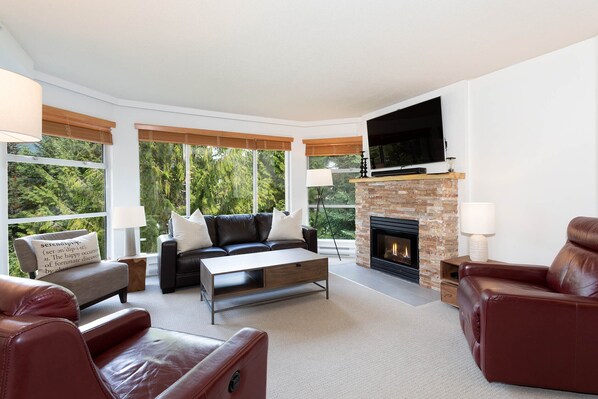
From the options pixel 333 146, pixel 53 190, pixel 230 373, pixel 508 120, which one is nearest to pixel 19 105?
pixel 230 373

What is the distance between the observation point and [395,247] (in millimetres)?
4332

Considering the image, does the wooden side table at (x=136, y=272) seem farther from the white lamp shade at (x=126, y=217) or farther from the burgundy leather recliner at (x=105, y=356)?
the burgundy leather recliner at (x=105, y=356)

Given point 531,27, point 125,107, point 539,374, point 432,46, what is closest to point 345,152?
point 432,46

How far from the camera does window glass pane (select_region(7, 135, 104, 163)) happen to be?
10.5ft

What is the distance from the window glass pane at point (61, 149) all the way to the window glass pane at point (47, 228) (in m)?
0.77

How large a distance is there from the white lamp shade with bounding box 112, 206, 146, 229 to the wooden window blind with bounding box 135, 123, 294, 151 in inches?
49.9

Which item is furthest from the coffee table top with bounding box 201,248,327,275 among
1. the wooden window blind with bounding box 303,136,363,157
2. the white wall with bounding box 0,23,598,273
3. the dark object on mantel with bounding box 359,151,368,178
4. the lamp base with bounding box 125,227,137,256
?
the wooden window blind with bounding box 303,136,363,157

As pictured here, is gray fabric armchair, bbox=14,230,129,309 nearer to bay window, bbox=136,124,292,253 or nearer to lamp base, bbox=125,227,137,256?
lamp base, bbox=125,227,137,256

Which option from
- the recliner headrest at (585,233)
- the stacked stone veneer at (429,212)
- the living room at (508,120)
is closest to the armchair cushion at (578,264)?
the recliner headrest at (585,233)

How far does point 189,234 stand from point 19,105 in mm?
2599

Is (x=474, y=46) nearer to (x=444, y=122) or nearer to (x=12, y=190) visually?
(x=444, y=122)

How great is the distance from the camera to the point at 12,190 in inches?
121

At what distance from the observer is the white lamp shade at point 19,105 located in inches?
51.4

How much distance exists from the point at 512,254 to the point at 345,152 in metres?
2.91
